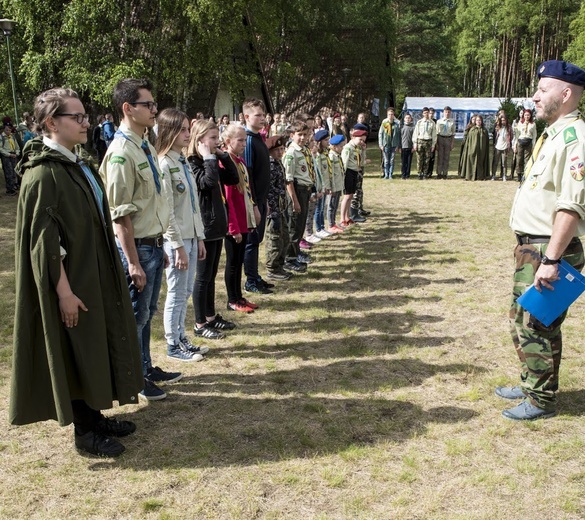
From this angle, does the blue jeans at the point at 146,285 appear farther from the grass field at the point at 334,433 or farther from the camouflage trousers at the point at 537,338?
the camouflage trousers at the point at 537,338

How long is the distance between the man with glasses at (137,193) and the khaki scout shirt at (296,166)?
371cm

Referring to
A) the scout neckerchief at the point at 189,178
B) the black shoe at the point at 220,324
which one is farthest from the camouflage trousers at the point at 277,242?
the scout neckerchief at the point at 189,178

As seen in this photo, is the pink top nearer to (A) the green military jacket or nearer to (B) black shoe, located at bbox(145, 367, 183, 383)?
(B) black shoe, located at bbox(145, 367, 183, 383)

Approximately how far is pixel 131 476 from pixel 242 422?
86 cm

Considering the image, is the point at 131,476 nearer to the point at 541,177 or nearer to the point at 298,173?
the point at 541,177

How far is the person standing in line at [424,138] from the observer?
16922mm

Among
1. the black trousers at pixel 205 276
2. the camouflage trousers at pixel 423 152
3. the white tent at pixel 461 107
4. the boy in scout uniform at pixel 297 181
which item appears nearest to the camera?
the black trousers at pixel 205 276

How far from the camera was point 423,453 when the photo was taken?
3568mm

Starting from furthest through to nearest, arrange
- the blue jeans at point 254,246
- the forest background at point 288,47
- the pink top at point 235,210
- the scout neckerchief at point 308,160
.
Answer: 1. the forest background at point 288,47
2. the scout neckerchief at point 308,160
3. the blue jeans at point 254,246
4. the pink top at point 235,210

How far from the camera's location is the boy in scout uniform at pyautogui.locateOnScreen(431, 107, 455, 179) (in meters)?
17.2

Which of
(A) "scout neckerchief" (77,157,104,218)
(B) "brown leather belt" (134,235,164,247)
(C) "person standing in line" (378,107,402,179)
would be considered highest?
(C) "person standing in line" (378,107,402,179)

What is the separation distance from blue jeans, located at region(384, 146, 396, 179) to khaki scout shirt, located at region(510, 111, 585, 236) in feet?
45.7

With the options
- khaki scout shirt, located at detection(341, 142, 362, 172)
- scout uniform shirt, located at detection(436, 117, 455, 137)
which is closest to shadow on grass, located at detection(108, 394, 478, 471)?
khaki scout shirt, located at detection(341, 142, 362, 172)

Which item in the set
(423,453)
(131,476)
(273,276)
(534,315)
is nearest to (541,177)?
(534,315)
